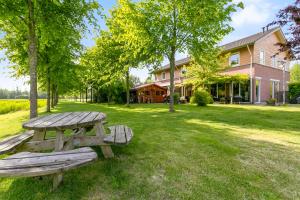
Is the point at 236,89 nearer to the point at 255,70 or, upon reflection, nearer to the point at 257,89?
the point at 257,89

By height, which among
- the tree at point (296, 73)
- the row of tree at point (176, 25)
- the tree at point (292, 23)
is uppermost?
the tree at point (296, 73)

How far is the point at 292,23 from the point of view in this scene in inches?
265

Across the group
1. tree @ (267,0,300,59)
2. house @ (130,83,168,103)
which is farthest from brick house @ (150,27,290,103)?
tree @ (267,0,300,59)

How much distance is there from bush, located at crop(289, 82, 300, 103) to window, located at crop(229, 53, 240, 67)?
8499 mm

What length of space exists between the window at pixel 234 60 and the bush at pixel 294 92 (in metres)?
8.50

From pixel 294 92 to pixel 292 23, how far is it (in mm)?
Answer: 20632

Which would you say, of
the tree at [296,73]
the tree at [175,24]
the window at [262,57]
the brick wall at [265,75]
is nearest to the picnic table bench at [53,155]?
the tree at [175,24]

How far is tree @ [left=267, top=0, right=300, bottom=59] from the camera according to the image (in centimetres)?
643

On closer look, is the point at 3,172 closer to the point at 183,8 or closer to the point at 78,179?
the point at 78,179

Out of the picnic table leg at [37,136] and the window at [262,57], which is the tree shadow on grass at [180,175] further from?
the window at [262,57]

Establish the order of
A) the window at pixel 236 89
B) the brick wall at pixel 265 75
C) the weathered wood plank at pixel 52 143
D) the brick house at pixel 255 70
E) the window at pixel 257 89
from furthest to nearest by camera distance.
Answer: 1. the window at pixel 236 89
2. the window at pixel 257 89
3. the brick wall at pixel 265 75
4. the brick house at pixel 255 70
5. the weathered wood plank at pixel 52 143

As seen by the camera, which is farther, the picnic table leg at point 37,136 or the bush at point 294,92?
the bush at point 294,92

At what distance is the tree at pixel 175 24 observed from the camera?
10445 mm

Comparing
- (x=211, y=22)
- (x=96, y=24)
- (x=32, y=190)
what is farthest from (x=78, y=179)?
(x=211, y=22)
